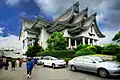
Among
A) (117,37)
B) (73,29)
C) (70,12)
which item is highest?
(70,12)

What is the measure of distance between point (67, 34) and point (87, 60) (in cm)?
2284

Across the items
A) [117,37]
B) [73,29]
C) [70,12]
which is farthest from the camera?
[70,12]

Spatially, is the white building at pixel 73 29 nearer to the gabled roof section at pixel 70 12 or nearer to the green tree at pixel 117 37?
the gabled roof section at pixel 70 12

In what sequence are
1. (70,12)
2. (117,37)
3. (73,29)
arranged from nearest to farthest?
(117,37)
(73,29)
(70,12)

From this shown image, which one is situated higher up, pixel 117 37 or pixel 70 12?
pixel 70 12

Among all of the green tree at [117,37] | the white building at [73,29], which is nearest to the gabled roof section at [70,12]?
the white building at [73,29]

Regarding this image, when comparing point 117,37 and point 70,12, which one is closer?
point 117,37

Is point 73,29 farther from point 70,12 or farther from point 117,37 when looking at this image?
point 117,37

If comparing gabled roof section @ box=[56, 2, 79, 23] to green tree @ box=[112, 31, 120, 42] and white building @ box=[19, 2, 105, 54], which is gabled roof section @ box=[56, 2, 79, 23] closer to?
white building @ box=[19, 2, 105, 54]

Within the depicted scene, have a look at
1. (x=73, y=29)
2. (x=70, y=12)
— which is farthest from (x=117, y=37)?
(x=70, y=12)

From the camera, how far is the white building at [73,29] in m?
34.9

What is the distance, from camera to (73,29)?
113ft

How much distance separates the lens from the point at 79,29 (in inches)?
1323

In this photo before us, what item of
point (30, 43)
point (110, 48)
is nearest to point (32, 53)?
point (30, 43)
